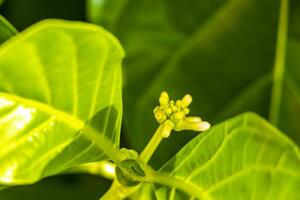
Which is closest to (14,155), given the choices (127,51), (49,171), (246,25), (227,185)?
(49,171)

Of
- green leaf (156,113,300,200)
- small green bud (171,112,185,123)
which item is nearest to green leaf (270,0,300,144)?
green leaf (156,113,300,200)

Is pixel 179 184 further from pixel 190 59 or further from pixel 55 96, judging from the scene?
pixel 190 59

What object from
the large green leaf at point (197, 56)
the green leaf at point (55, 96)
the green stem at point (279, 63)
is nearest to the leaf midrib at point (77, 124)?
the green leaf at point (55, 96)

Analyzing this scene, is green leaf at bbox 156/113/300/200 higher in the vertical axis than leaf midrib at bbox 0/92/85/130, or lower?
lower

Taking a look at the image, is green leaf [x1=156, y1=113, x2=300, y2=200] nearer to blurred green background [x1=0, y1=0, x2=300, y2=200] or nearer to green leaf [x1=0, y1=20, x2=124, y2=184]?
green leaf [x1=0, y1=20, x2=124, y2=184]

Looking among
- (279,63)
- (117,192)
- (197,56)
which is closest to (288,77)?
(279,63)

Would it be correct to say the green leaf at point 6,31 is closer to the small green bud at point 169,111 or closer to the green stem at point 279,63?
the small green bud at point 169,111

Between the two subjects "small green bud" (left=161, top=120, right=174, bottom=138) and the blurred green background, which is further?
the blurred green background

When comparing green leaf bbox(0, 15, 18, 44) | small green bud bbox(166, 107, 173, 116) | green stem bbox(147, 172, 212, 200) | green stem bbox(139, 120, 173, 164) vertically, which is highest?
green leaf bbox(0, 15, 18, 44)

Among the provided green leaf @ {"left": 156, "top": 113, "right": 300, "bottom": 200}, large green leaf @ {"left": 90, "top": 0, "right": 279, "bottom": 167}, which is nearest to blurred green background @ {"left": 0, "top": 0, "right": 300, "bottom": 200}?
large green leaf @ {"left": 90, "top": 0, "right": 279, "bottom": 167}
